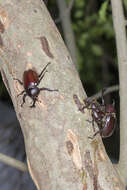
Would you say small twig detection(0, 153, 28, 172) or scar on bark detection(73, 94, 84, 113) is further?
small twig detection(0, 153, 28, 172)

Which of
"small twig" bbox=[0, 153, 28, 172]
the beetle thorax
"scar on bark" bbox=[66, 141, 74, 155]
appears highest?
the beetle thorax

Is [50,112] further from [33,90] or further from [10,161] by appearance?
[10,161]

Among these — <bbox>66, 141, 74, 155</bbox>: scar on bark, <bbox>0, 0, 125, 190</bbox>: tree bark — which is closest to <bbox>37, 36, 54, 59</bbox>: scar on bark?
<bbox>0, 0, 125, 190</bbox>: tree bark

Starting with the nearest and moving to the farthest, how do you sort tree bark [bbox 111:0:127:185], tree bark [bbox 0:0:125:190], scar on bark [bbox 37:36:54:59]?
tree bark [bbox 0:0:125:190], scar on bark [bbox 37:36:54:59], tree bark [bbox 111:0:127:185]

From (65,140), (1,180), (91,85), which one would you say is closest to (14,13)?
(65,140)

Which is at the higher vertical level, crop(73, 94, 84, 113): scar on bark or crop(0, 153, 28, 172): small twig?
crop(73, 94, 84, 113): scar on bark

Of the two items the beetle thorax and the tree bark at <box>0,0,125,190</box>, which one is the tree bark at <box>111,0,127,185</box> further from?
the beetle thorax

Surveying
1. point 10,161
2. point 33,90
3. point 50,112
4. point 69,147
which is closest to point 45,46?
point 33,90

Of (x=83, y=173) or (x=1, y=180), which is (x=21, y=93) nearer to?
(x=83, y=173)

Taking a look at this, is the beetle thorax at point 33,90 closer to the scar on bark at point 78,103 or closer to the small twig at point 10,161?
the scar on bark at point 78,103
